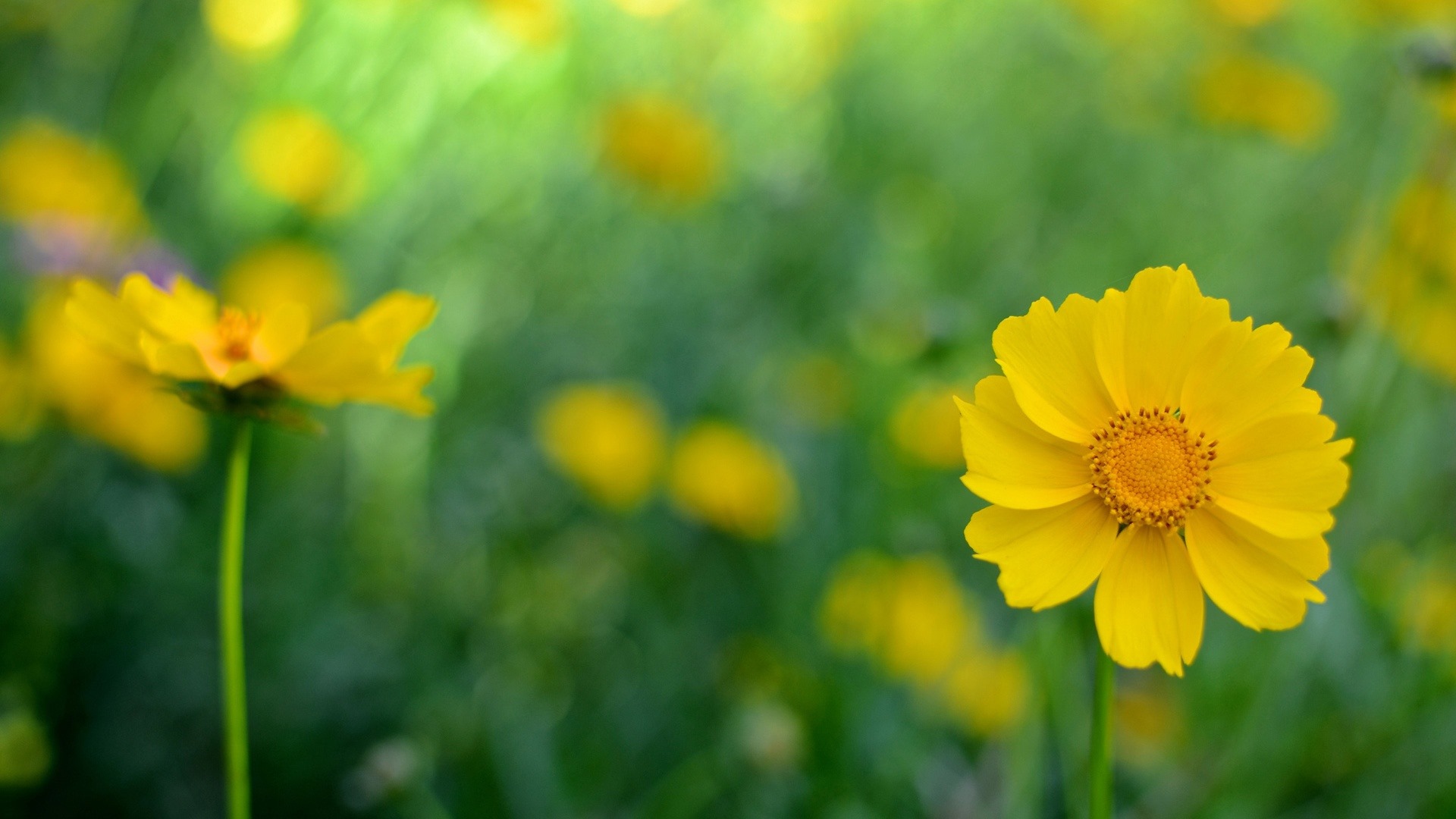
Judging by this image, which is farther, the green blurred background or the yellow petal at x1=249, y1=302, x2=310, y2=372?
the green blurred background

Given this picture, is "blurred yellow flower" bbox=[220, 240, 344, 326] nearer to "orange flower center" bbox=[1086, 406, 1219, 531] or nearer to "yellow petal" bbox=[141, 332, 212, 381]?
"yellow petal" bbox=[141, 332, 212, 381]

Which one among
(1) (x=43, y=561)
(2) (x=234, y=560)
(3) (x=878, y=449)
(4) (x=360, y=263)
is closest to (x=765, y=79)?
(4) (x=360, y=263)

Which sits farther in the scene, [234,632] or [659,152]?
[659,152]

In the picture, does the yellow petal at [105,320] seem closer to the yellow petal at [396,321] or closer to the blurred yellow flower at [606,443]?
the yellow petal at [396,321]

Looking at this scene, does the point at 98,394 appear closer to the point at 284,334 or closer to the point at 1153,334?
the point at 284,334

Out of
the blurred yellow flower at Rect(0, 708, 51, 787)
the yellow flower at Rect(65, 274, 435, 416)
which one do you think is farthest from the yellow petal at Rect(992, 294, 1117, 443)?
the blurred yellow flower at Rect(0, 708, 51, 787)

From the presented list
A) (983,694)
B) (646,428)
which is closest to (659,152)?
(646,428)

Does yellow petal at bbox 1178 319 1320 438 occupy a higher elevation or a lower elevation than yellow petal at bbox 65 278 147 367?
higher
